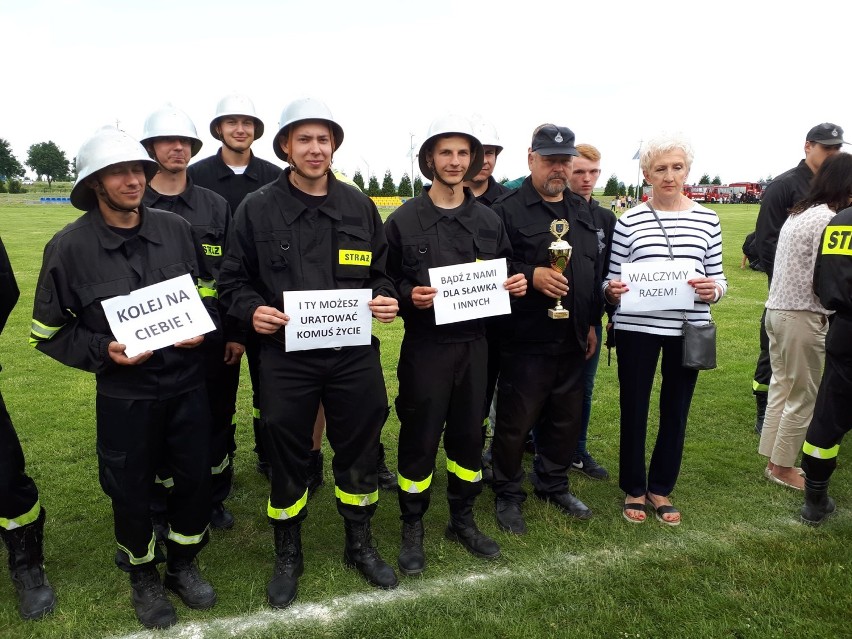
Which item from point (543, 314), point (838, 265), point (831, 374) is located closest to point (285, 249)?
point (543, 314)

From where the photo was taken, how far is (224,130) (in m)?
4.87

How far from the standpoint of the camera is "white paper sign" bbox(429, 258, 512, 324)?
11.9 ft

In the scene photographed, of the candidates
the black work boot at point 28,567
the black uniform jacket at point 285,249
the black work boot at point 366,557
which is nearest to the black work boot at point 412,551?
the black work boot at point 366,557

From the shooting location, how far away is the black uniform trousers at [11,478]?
11.2 ft

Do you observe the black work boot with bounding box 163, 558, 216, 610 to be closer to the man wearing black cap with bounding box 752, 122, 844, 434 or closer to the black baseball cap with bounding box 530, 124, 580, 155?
the black baseball cap with bounding box 530, 124, 580, 155

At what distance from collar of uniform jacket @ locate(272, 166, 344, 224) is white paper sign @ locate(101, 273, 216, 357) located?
650 millimetres

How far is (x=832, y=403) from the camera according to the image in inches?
164

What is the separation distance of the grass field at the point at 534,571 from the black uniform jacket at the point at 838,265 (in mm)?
1615

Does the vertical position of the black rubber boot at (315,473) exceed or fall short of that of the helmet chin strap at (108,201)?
it falls short

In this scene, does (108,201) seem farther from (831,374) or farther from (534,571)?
(831,374)

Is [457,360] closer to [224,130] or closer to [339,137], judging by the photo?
[339,137]

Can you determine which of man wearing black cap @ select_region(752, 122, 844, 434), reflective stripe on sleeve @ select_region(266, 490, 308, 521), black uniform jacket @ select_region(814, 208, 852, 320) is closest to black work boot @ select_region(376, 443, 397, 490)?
reflective stripe on sleeve @ select_region(266, 490, 308, 521)

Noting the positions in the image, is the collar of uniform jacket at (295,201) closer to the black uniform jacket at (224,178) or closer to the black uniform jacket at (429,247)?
the black uniform jacket at (429,247)

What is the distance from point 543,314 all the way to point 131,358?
2.57 meters
